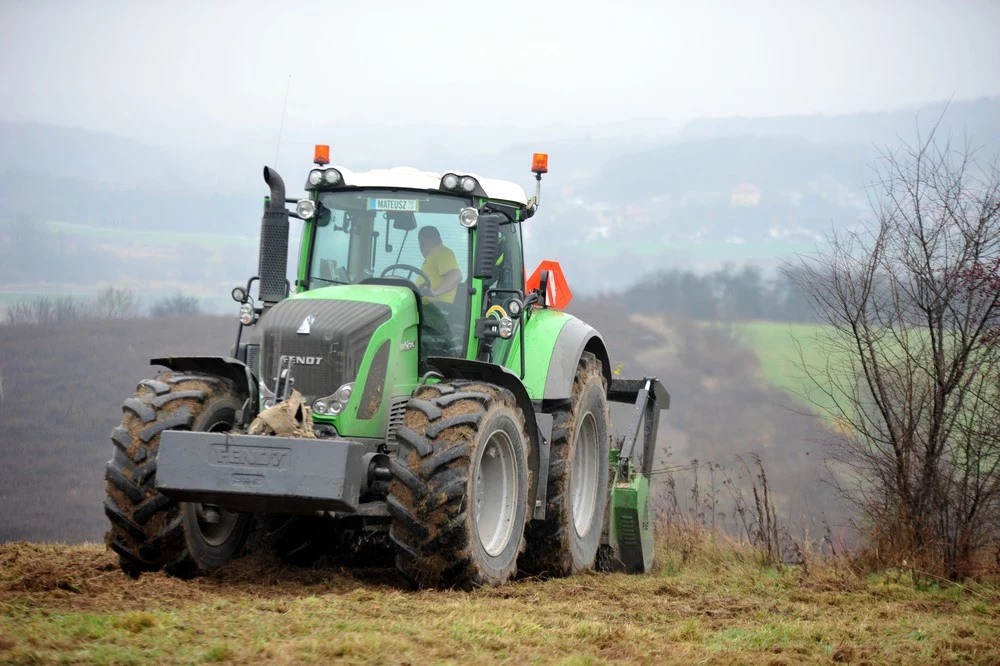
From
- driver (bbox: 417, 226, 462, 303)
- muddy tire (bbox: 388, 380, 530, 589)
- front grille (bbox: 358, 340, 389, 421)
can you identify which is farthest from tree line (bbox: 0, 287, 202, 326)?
muddy tire (bbox: 388, 380, 530, 589)

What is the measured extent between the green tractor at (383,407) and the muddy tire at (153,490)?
0.01 metres

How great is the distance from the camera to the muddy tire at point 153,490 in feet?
24.8

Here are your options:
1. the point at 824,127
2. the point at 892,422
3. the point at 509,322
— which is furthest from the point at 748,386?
the point at 824,127

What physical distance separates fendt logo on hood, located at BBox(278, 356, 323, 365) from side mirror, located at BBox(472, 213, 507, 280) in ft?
4.75

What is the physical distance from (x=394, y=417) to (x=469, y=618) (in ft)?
6.77

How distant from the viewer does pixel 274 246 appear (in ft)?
28.9

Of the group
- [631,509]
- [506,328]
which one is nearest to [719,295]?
[631,509]

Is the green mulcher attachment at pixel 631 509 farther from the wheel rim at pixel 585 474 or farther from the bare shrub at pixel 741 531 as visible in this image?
the bare shrub at pixel 741 531

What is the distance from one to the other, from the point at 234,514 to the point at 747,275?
2252cm

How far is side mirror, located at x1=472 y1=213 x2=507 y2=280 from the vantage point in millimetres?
8625

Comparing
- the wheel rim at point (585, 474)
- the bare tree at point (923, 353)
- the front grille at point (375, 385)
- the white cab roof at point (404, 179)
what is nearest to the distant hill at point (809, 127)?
the bare tree at point (923, 353)

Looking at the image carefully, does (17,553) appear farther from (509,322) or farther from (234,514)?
(509,322)

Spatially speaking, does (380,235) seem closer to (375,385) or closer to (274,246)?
(274,246)

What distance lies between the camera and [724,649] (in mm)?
6340
